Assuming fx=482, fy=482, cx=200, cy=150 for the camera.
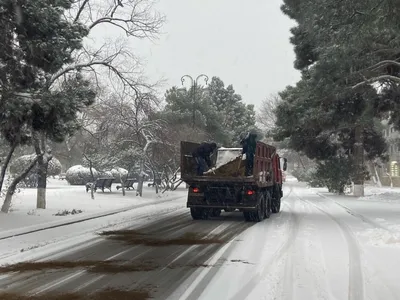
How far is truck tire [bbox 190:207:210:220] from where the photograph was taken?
16.5 meters

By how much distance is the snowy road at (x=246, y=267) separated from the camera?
22.0ft

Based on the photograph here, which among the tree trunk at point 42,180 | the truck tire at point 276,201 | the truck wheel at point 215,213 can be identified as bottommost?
the truck wheel at point 215,213

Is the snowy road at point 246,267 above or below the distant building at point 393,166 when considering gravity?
below

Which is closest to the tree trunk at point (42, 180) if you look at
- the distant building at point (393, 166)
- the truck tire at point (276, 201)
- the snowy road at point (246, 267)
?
the snowy road at point (246, 267)

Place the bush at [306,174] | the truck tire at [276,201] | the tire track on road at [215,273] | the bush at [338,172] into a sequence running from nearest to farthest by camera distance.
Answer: the tire track on road at [215,273], the truck tire at [276,201], the bush at [338,172], the bush at [306,174]

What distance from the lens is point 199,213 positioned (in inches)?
659

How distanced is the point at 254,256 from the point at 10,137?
7180 mm

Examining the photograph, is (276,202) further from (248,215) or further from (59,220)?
(59,220)

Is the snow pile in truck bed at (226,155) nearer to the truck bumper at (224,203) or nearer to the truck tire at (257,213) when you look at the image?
the truck bumper at (224,203)

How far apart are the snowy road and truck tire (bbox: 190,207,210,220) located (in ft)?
9.33

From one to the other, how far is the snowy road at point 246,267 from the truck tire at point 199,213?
9.33 ft

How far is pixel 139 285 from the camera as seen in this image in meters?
7.01

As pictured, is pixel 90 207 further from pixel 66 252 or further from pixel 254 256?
pixel 254 256

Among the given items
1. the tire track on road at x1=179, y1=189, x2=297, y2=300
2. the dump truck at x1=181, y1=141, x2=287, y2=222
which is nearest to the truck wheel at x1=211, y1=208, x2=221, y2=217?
the dump truck at x1=181, y1=141, x2=287, y2=222
